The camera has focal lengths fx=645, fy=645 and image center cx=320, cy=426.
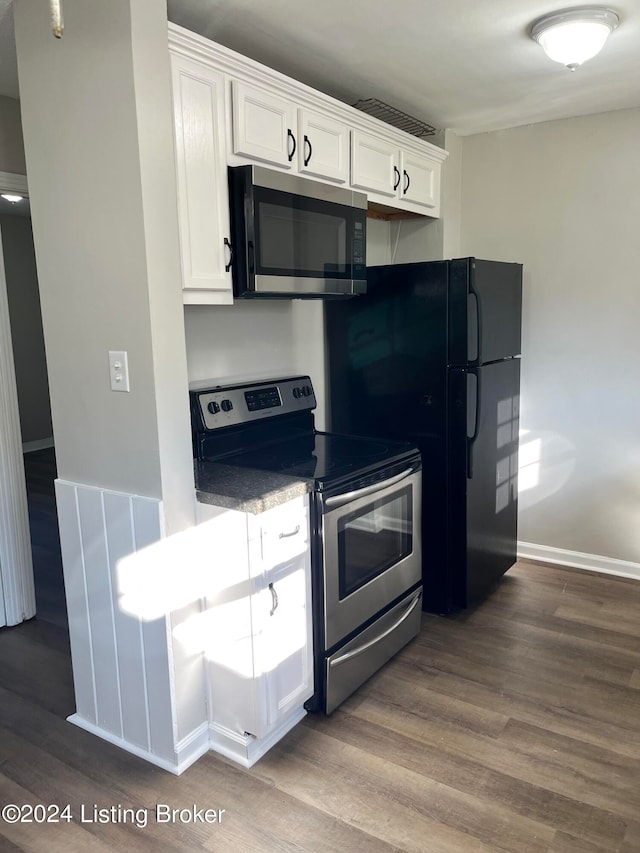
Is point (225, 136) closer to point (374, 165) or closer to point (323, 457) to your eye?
point (374, 165)

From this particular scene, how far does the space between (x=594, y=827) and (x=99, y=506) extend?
1.71 meters

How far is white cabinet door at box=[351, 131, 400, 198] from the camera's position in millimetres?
2662

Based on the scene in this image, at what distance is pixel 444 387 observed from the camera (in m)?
2.84

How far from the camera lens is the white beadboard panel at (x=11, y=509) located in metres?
2.86

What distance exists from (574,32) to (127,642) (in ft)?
8.17

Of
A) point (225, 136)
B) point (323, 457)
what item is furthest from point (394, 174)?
point (323, 457)

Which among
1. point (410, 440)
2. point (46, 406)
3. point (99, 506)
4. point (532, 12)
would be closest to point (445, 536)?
point (410, 440)

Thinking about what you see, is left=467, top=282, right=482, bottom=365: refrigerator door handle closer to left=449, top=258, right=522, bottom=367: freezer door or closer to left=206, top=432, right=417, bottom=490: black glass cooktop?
left=449, top=258, right=522, bottom=367: freezer door

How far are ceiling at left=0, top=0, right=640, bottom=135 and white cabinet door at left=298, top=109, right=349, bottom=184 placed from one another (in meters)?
0.23

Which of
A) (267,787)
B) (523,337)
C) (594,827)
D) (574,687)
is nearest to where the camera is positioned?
(594,827)

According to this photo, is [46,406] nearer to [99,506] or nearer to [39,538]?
[39,538]

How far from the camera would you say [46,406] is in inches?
273

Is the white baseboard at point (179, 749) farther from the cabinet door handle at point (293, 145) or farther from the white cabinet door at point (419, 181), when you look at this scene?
the white cabinet door at point (419, 181)

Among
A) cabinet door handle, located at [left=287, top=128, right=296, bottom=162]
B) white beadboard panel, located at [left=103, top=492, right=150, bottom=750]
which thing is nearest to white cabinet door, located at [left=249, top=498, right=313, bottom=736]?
white beadboard panel, located at [left=103, top=492, right=150, bottom=750]
